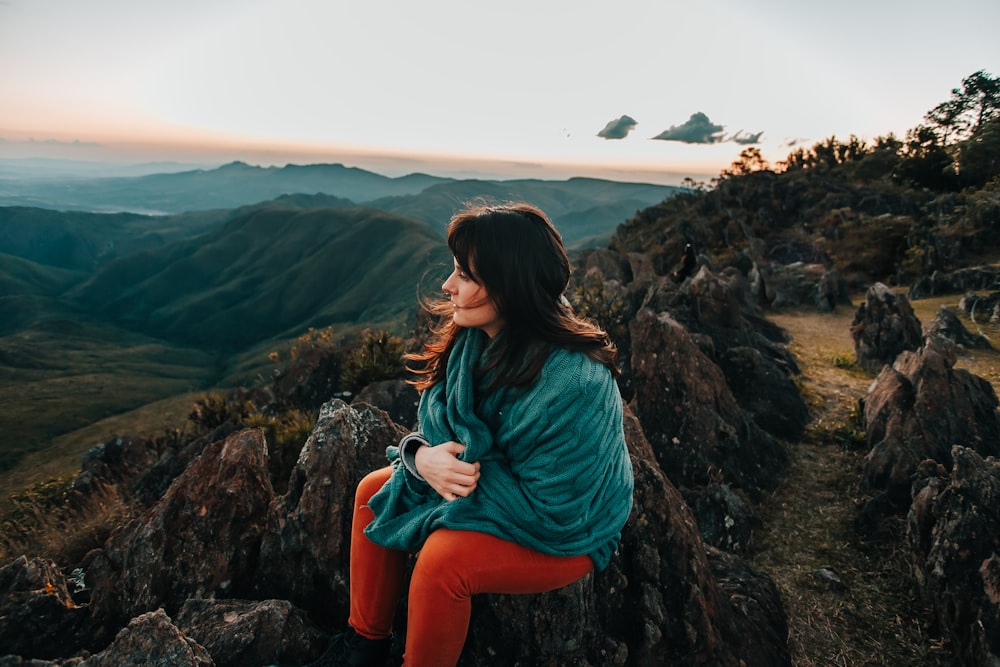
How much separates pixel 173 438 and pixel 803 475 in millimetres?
10200

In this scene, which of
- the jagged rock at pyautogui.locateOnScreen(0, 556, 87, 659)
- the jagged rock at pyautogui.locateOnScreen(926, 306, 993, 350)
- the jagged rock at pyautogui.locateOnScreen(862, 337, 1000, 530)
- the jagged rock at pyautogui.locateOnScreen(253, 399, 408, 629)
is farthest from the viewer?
the jagged rock at pyautogui.locateOnScreen(926, 306, 993, 350)

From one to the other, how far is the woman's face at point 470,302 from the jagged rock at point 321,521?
6.07 ft

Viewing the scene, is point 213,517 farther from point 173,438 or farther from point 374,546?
point 173,438

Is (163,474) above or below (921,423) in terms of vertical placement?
below

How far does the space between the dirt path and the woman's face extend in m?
3.66

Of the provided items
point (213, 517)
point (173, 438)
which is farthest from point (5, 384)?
point (213, 517)

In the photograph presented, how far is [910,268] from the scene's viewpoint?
1691cm

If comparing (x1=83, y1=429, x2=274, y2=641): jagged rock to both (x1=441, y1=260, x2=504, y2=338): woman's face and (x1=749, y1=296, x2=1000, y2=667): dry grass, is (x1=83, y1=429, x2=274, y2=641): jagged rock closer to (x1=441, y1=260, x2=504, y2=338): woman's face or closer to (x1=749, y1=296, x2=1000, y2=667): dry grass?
(x1=441, y1=260, x2=504, y2=338): woman's face

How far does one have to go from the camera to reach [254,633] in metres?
2.64

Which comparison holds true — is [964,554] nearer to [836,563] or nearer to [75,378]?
[836,563]

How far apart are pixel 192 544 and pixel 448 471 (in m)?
2.38

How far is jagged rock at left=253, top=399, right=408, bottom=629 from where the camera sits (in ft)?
10.6

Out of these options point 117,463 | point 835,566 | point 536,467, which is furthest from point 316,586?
point 117,463

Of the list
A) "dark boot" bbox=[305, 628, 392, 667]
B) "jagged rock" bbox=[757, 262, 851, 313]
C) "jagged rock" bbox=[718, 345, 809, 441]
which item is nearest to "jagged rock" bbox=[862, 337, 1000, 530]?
"jagged rock" bbox=[718, 345, 809, 441]
